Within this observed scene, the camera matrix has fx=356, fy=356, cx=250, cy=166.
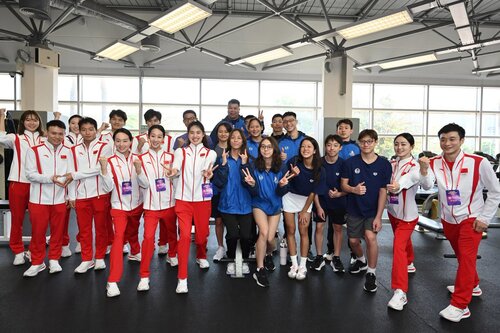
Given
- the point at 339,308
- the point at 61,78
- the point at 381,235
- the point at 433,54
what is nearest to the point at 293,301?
the point at 339,308

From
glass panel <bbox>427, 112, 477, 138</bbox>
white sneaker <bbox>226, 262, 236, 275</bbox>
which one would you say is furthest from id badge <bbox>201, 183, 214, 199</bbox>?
glass panel <bbox>427, 112, 477, 138</bbox>

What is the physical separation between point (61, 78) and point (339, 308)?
439 inches

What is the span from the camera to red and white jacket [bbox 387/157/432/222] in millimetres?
2971

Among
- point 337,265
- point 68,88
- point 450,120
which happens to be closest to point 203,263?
point 337,265

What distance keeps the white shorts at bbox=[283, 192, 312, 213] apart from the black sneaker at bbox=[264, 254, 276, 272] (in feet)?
2.08

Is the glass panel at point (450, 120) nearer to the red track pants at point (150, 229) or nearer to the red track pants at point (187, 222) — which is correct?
the red track pants at point (187, 222)

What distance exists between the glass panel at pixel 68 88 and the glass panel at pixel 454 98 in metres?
11.8

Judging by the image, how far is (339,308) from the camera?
2.90 meters

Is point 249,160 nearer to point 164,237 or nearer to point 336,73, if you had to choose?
point 164,237

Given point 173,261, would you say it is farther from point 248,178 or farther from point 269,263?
point 248,178

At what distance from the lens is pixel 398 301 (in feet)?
9.36

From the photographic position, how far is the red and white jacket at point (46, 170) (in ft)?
11.0

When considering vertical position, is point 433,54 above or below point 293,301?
above

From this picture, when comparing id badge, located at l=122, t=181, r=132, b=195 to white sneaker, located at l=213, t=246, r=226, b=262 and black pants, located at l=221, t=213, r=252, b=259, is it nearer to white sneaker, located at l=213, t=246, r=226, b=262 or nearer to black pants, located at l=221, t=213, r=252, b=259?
black pants, located at l=221, t=213, r=252, b=259
